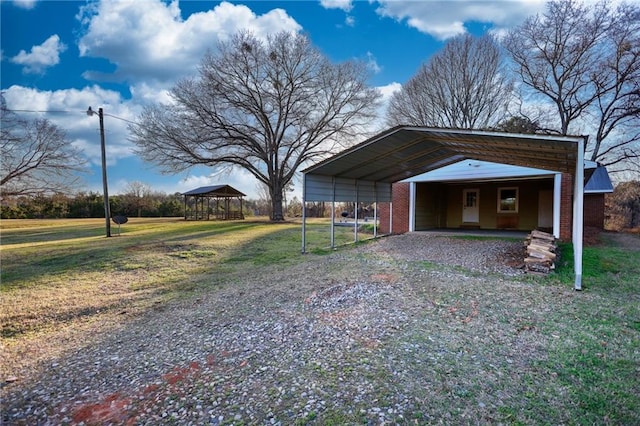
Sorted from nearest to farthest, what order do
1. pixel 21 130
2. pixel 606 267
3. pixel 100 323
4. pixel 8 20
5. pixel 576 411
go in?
pixel 576 411, pixel 100 323, pixel 8 20, pixel 606 267, pixel 21 130

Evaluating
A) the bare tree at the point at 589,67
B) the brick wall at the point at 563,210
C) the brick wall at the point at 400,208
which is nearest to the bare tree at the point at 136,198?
the brick wall at the point at 563,210

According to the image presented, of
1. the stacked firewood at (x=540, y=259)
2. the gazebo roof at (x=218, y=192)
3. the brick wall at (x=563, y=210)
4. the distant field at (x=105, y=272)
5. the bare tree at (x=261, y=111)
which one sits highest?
the bare tree at (x=261, y=111)

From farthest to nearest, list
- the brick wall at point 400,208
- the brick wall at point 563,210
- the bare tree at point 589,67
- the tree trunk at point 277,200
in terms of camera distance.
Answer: the tree trunk at point 277,200 < the bare tree at point 589,67 < the brick wall at point 400,208 < the brick wall at point 563,210

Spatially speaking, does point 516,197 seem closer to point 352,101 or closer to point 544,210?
point 544,210

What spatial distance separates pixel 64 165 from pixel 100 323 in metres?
20.2

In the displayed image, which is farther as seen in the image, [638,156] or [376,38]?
[638,156]

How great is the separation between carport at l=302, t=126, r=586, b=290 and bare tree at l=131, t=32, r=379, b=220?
1216 centimetres

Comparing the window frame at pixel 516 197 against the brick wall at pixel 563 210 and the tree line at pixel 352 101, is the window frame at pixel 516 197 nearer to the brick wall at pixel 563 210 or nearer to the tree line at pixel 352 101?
the brick wall at pixel 563 210

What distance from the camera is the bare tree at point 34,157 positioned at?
1848cm

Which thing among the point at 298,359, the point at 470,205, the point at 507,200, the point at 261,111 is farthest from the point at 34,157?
the point at 507,200

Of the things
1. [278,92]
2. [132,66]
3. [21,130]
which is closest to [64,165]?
[21,130]

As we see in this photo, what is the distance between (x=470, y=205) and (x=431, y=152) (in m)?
7.63

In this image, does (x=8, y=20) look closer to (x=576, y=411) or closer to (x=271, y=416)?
(x=271, y=416)

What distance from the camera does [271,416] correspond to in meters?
2.57
